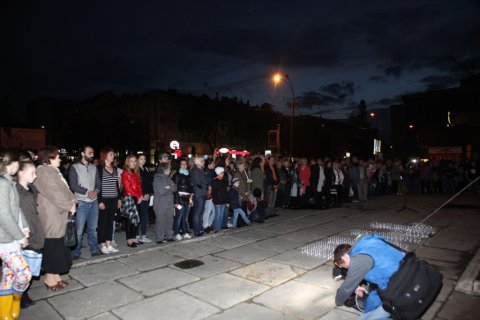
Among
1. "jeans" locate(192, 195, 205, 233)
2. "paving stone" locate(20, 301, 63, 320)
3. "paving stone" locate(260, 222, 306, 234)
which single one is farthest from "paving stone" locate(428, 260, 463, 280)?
"paving stone" locate(20, 301, 63, 320)

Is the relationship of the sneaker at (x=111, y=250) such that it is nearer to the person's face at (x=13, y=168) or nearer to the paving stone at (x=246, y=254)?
the paving stone at (x=246, y=254)

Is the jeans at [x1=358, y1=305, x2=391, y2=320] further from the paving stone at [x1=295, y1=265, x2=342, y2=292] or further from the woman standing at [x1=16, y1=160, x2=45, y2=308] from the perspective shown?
the woman standing at [x1=16, y1=160, x2=45, y2=308]

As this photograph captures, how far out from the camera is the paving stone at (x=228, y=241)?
8023mm

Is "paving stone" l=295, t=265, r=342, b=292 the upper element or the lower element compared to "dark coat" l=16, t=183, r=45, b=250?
lower

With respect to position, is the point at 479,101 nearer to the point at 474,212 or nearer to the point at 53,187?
the point at 474,212

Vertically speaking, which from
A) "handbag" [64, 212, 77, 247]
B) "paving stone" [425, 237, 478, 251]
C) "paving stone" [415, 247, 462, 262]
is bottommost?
"paving stone" [415, 247, 462, 262]

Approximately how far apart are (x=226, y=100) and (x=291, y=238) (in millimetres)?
34708

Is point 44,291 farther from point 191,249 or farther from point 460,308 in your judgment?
point 460,308

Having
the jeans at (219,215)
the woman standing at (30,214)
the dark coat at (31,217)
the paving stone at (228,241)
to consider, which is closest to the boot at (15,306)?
the woman standing at (30,214)

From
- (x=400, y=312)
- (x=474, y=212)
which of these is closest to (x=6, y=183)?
(x=400, y=312)

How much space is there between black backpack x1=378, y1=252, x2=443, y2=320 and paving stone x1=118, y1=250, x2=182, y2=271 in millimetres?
4498

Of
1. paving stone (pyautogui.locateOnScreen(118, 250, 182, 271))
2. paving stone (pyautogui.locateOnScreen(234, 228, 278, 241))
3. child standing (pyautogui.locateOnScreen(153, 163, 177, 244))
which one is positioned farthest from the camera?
paving stone (pyautogui.locateOnScreen(234, 228, 278, 241))

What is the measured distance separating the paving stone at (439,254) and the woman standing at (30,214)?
724cm

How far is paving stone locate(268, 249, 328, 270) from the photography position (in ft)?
21.5
